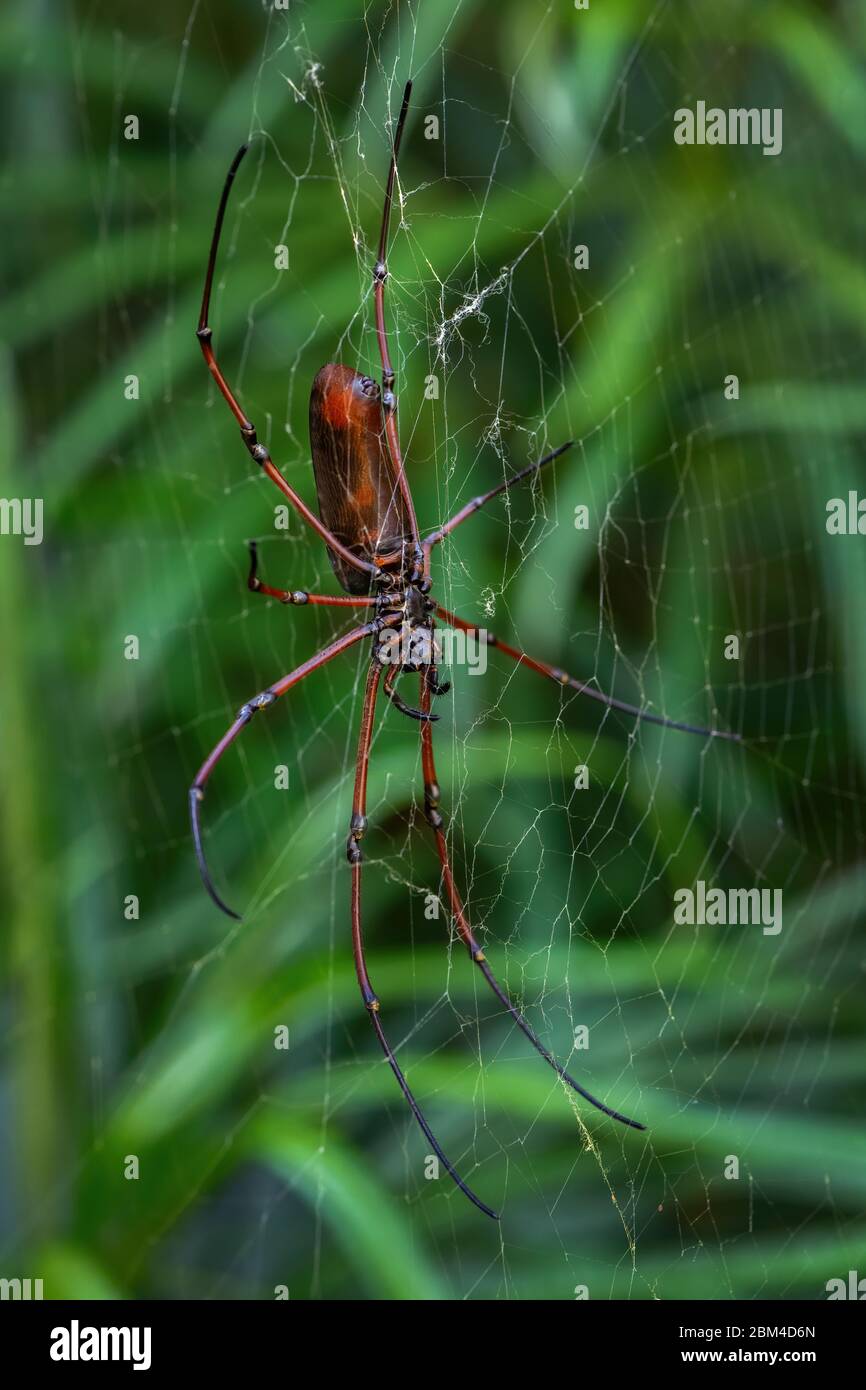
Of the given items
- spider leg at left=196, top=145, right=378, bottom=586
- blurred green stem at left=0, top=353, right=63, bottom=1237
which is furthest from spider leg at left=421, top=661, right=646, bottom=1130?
blurred green stem at left=0, top=353, right=63, bottom=1237

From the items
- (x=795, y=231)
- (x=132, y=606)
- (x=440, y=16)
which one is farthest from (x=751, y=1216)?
(x=440, y=16)

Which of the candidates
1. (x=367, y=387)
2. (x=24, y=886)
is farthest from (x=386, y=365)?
(x=24, y=886)

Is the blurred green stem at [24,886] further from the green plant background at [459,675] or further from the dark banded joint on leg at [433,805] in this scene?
the dark banded joint on leg at [433,805]

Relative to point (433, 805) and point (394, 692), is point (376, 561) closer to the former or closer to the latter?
point (394, 692)

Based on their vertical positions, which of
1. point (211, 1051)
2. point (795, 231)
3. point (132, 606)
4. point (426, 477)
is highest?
point (795, 231)

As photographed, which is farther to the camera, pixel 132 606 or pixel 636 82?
pixel 636 82
